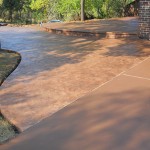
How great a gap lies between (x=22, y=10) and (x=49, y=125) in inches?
1130

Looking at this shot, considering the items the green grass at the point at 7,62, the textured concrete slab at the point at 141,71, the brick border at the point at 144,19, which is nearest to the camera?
the textured concrete slab at the point at 141,71

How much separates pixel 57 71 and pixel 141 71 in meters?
1.44

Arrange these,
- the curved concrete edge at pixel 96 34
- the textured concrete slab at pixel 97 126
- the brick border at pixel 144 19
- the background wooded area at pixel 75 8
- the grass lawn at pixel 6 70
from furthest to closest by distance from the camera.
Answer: the background wooded area at pixel 75 8
the curved concrete edge at pixel 96 34
the brick border at pixel 144 19
the grass lawn at pixel 6 70
the textured concrete slab at pixel 97 126

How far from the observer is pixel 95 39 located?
8789mm

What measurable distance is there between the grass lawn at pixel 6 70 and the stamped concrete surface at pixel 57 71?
9cm

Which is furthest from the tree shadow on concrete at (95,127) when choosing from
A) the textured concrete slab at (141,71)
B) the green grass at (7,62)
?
the green grass at (7,62)

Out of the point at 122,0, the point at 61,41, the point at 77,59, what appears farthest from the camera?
the point at 122,0

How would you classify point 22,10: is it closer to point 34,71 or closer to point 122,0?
point 122,0

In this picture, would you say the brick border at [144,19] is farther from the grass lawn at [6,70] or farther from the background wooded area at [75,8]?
the background wooded area at [75,8]

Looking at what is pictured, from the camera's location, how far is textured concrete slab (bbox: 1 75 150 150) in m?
3.09

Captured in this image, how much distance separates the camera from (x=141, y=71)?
17.3 ft

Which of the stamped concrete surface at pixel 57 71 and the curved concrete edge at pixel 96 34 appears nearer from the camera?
the stamped concrete surface at pixel 57 71

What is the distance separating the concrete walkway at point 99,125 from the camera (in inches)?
122

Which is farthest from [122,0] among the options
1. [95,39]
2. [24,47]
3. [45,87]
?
[45,87]
